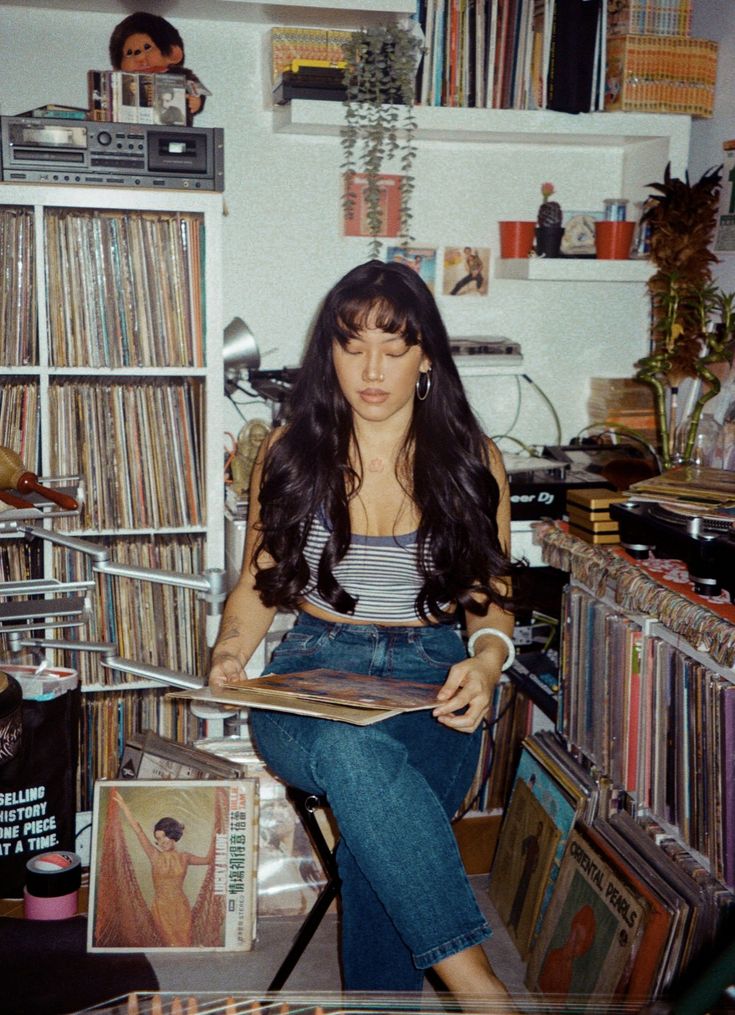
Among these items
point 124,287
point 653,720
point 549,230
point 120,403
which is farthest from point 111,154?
point 653,720

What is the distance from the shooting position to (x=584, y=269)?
9.37ft

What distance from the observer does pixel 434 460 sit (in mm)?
2055

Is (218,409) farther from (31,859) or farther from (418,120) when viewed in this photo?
(31,859)

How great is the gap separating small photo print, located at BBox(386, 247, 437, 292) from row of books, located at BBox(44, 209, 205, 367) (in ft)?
2.20

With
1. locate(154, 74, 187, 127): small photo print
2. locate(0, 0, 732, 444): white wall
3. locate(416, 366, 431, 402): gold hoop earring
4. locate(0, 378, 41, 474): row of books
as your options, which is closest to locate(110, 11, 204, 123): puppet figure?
locate(0, 0, 732, 444): white wall

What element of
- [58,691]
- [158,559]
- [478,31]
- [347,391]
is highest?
[478,31]

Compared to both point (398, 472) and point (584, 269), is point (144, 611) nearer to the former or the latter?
point (398, 472)

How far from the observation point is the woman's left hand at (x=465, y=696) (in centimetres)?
160

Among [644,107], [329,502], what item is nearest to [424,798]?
[329,502]

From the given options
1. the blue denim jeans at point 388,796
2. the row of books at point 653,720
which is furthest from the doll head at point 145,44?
the row of books at point 653,720

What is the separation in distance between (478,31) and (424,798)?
6.72ft

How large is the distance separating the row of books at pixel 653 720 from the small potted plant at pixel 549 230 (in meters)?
1.12

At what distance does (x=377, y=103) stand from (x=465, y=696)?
65.2 inches

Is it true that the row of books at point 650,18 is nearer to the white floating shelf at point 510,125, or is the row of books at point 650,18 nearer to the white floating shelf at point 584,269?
the white floating shelf at point 510,125
